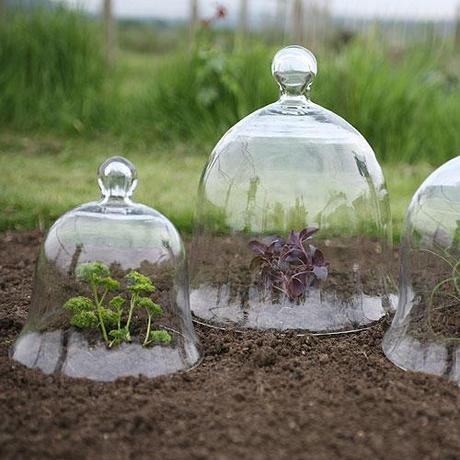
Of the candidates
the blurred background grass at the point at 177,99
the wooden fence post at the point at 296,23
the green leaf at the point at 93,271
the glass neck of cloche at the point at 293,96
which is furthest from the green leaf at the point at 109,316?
the wooden fence post at the point at 296,23

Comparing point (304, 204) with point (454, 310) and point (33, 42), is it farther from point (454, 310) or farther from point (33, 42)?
point (33, 42)

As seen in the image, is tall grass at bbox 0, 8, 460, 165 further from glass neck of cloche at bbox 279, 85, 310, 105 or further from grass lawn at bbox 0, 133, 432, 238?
glass neck of cloche at bbox 279, 85, 310, 105

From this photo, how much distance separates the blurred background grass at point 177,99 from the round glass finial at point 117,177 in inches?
129

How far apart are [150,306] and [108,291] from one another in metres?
0.19

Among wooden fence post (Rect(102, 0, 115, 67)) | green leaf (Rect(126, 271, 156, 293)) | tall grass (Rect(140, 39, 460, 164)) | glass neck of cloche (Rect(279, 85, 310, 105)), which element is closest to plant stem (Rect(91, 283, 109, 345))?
green leaf (Rect(126, 271, 156, 293))

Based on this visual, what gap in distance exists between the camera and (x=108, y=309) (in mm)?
2676

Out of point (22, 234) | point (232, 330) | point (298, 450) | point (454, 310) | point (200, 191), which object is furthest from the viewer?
point (22, 234)

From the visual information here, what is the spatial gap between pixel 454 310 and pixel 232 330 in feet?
2.42

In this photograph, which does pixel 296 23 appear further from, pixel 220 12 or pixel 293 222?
pixel 293 222

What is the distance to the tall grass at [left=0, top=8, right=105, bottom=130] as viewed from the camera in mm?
6996

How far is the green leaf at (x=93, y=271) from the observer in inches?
100

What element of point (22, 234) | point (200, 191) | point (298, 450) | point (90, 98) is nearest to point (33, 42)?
point (90, 98)

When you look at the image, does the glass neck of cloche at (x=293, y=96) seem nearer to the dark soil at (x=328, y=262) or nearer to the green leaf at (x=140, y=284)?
the dark soil at (x=328, y=262)

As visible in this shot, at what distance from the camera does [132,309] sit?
268 cm
